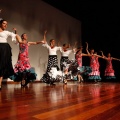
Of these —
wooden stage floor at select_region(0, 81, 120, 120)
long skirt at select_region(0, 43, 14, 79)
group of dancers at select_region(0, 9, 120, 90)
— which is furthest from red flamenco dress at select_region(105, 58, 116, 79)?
wooden stage floor at select_region(0, 81, 120, 120)

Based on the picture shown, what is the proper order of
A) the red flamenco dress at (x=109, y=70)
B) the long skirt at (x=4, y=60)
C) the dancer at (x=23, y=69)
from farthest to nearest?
the red flamenco dress at (x=109, y=70), the dancer at (x=23, y=69), the long skirt at (x=4, y=60)

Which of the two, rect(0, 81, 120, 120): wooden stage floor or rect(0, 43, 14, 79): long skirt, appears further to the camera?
rect(0, 43, 14, 79): long skirt

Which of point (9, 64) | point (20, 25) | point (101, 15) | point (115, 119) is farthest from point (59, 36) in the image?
point (115, 119)

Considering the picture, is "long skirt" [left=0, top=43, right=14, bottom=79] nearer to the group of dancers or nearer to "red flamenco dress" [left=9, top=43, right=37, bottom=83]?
the group of dancers

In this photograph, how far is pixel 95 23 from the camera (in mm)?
9828

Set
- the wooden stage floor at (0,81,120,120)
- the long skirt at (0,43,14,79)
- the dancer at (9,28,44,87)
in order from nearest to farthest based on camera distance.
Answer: the wooden stage floor at (0,81,120,120), the long skirt at (0,43,14,79), the dancer at (9,28,44,87)

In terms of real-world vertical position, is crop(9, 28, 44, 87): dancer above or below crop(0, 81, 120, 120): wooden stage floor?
above

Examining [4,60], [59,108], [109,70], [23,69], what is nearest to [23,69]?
[23,69]

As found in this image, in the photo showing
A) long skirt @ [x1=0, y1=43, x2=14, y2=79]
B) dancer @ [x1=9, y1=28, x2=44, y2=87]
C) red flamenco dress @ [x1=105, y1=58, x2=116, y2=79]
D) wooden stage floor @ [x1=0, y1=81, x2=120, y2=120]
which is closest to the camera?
wooden stage floor @ [x1=0, y1=81, x2=120, y2=120]

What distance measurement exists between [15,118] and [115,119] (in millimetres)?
455

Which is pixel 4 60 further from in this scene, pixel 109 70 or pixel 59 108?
pixel 109 70

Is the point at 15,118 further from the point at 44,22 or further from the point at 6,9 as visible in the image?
the point at 44,22

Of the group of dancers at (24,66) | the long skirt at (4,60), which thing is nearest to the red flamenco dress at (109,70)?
the group of dancers at (24,66)

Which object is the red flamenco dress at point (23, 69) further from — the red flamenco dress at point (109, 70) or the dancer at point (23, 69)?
the red flamenco dress at point (109, 70)
